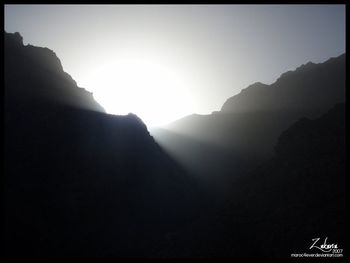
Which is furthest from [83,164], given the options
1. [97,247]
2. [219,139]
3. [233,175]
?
[219,139]

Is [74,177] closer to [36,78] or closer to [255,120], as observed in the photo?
[36,78]

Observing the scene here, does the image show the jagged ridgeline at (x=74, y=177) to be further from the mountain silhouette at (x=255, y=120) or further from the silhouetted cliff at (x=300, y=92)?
the silhouetted cliff at (x=300, y=92)

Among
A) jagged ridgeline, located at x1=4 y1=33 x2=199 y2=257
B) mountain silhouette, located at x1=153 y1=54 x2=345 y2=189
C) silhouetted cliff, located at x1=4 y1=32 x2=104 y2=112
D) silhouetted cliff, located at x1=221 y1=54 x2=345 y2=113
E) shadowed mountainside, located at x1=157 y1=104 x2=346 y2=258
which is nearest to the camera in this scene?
shadowed mountainside, located at x1=157 y1=104 x2=346 y2=258

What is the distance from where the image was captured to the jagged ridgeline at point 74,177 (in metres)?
45.3

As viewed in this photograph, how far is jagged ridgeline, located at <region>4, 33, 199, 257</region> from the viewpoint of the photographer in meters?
45.3

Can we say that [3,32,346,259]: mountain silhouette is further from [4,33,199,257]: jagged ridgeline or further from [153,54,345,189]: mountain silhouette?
[153,54,345,189]: mountain silhouette

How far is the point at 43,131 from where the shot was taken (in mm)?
51594

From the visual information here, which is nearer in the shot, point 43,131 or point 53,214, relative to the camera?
point 53,214

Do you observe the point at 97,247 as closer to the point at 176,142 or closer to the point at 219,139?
the point at 176,142

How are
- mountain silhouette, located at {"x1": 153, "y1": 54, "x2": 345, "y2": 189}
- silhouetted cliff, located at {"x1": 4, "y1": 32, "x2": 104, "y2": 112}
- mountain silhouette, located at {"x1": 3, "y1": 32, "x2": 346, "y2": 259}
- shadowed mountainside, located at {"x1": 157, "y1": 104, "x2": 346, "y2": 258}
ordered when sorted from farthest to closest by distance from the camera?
mountain silhouette, located at {"x1": 153, "y1": 54, "x2": 345, "y2": 189} < silhouetted cliff, located at {"x1": 4, "y1": 32, "x2": 104, "y2": 112} < mountain silhouette, located at {"x1": 3, "y1": 32, "x2": 346, "y2": 259} < shadowed mountainside, located at {"x1": 157, "y1": 104, "x2": 346, "y2": 258}

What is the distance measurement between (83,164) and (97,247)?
14.3 m

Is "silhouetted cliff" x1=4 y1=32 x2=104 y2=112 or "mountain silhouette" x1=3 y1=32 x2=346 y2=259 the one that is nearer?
"mountain silhouette" x1=3 y1=32 x2=346 y2=259

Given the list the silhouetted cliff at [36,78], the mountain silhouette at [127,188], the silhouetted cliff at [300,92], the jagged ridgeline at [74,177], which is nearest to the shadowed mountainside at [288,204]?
the mountain silhouette at [127,188]

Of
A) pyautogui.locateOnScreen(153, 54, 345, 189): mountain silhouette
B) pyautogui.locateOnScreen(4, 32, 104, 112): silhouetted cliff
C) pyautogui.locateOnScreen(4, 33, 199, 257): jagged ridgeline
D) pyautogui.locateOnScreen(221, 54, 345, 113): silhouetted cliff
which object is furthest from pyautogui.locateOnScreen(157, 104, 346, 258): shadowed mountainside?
pyautogui.locateOnScreen(4, 32, 104, 112): silhouetted cliff
